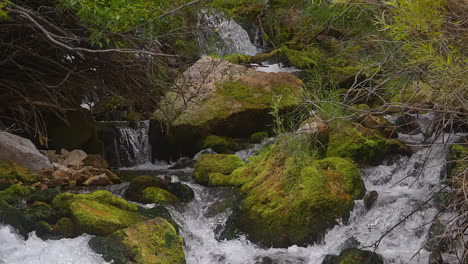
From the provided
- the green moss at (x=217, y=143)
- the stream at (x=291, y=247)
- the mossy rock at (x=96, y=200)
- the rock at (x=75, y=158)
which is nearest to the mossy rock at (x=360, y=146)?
the stream at (x=291, y=247)

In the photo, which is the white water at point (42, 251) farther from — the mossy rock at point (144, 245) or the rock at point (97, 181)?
the rock at point (97, 181)

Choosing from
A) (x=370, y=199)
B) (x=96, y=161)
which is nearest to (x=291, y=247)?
(x=370, y=199)

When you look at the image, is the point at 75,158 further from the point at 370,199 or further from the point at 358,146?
the point at 370,199

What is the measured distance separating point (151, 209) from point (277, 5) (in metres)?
8.18

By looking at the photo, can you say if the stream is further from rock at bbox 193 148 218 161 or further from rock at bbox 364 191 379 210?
rock at bbox 193 148 218 161

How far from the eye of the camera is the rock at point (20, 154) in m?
7.41

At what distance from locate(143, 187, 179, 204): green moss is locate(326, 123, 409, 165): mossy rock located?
2.25 m

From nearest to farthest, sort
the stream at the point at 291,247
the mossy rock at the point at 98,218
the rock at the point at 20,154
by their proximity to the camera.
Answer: the stream at the point at 291,247 → the mossy rock at the point at 98,218 → the rock at the point at 20,154

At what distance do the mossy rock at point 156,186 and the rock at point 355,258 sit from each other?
201 centimetres

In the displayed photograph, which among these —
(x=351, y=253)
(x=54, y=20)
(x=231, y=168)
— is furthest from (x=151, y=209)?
(x=54, y=20)

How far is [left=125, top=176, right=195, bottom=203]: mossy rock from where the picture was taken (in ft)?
22.3

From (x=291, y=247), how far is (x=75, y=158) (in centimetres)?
379

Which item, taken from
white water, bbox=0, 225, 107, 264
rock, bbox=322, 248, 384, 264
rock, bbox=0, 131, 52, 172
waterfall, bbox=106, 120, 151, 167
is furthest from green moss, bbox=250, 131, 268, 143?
white water, bbox=0, 225, 107, 264

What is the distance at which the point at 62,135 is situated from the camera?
9008mm
